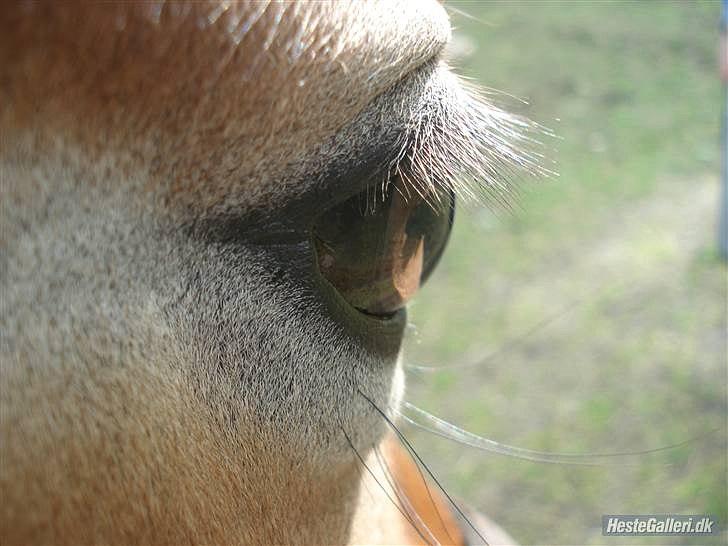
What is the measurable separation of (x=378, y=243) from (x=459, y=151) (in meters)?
0.14

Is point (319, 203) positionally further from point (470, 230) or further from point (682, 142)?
point (682, 142)

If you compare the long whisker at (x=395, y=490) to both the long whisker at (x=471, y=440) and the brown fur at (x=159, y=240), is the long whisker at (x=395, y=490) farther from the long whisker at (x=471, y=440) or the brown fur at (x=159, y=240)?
the brown fur at (x=159, y=240)

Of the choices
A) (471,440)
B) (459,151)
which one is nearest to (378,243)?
(459,151)

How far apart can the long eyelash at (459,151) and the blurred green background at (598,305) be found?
992 mm

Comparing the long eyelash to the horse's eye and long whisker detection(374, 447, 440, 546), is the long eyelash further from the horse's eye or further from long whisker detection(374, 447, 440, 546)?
long whisker detection(374, 447, 440, 546)

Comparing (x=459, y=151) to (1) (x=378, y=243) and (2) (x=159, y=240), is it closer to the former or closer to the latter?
(1) (x=378, y=243)

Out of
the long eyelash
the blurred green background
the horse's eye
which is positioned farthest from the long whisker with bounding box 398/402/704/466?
the blurred green background

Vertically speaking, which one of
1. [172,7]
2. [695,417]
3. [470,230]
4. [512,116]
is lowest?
[172,7]

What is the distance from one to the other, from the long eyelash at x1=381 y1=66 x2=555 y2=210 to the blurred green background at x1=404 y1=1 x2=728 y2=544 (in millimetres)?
992

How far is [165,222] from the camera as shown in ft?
2.50

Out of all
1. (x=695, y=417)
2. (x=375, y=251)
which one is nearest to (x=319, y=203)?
(x=375, y=251)

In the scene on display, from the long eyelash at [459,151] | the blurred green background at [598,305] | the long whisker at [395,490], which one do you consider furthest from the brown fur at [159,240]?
the blurred green background at [598,305]

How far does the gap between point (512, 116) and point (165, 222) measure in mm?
487

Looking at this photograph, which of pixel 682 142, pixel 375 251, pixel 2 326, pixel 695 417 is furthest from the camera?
pixel 682 142
